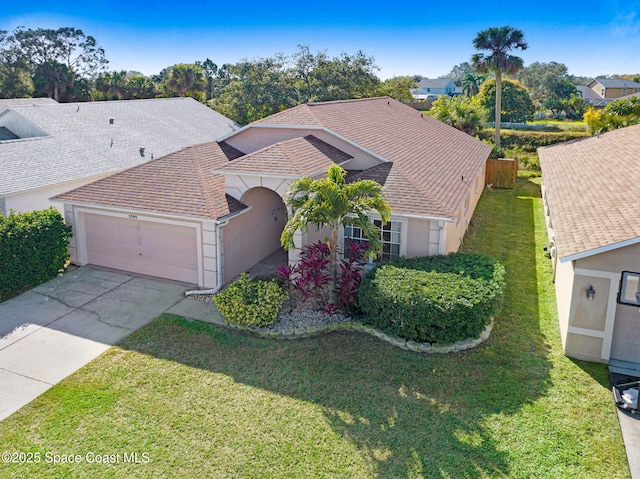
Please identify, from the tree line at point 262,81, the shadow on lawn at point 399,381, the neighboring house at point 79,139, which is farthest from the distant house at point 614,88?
the shadow on lawn at point 399,381

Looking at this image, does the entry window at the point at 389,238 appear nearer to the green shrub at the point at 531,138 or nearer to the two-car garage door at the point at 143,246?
the two-car garage door at the point at 143,246

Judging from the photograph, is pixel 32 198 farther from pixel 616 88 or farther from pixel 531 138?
pixel 616 88

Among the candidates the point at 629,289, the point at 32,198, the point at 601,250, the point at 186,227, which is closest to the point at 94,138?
the point at 32,198

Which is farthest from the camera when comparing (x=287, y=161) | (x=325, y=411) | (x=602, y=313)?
(x=287, y=161)

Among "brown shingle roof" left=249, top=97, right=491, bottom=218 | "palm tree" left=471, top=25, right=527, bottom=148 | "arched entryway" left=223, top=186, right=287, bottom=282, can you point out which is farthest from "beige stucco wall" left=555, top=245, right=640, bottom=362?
"palm tree" left=471, top=25, right=527, bottom=148

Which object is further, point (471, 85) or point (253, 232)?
point (471, 85)

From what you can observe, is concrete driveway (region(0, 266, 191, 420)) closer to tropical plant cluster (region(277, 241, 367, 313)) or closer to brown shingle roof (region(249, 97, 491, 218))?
tropical plant cluster (region(277, 241, 367, 313))
